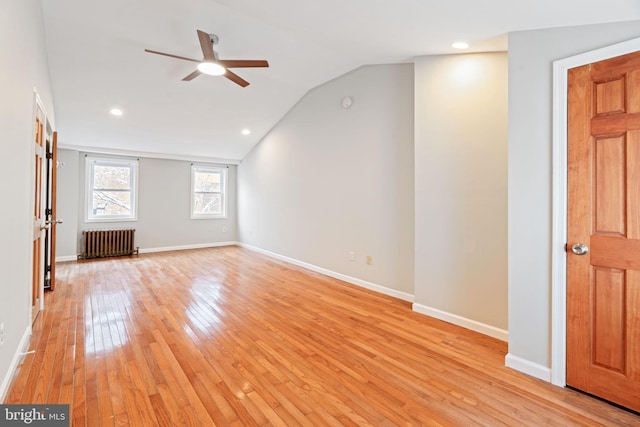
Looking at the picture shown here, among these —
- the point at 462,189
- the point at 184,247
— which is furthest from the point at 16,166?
the point at 184,247

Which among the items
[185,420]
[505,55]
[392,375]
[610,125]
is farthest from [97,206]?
[610,125]

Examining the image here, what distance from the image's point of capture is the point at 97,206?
639 centimetres

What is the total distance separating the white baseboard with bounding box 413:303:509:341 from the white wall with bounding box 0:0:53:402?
10.8ft

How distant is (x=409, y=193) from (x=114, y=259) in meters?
5.94

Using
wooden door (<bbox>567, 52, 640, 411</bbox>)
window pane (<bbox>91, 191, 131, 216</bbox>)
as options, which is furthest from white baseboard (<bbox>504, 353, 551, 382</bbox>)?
window pane (<bbox>91, 191, 131, 216</bbox>)

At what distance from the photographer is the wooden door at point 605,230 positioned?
67.9 inches

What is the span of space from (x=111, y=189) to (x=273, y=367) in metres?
6.27

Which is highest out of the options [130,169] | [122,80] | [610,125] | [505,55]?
[122,80]

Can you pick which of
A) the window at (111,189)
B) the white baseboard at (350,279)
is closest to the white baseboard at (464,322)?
the white baseboard at (350,279)

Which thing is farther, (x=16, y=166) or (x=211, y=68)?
(x=211, y=68)

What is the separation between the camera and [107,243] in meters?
6.27

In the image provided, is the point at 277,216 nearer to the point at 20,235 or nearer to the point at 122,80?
the point at 122,80

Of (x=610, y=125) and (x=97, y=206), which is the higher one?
(x=610, y=125)

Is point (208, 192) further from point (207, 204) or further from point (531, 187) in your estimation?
point (531, 187)
